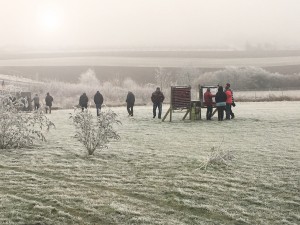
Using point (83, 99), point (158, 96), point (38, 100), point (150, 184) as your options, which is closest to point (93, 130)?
point (150, 184)

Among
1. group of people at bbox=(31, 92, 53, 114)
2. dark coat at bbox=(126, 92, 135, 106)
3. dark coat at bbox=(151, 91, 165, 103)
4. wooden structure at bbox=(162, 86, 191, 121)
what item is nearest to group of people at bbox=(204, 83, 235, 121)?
wooden structure at bbox=(162, 86, 191, 121)

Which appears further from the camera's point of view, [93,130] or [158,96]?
[158,96]

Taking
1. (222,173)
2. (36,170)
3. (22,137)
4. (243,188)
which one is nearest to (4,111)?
(22,137)

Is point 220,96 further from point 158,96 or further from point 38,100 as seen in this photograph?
point 38,100

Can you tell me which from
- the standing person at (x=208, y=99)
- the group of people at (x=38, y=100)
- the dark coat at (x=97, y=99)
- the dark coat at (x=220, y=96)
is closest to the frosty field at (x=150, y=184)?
the dark coat at (x=220, y=96)

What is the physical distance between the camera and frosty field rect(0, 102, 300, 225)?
7.18m

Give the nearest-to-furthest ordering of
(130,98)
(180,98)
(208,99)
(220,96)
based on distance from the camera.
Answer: (220,96) → (208,99) → (180,98) → (130,98)

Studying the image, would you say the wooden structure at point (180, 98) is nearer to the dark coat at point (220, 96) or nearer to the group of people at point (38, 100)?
the dark coat at point (220, 96)

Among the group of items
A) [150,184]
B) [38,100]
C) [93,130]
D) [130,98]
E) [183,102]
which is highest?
[38,100]

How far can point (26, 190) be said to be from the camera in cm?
841

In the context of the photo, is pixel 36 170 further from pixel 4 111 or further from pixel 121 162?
pixel 4 111

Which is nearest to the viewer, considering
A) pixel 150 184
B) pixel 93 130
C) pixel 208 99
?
pixel 150 184

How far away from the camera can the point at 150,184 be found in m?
8.97

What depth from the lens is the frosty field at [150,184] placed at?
7180mm
